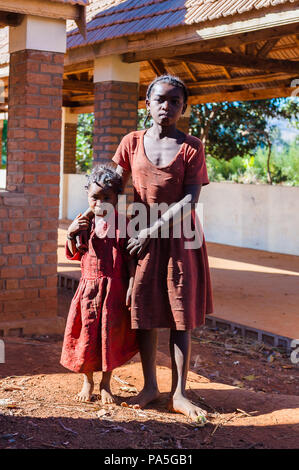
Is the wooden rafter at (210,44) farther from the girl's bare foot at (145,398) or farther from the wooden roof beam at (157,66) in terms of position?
the girl's bare foot at (145,398)

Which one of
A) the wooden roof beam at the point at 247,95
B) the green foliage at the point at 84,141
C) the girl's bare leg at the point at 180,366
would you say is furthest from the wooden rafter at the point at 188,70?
the green foliage at the point at 84,141

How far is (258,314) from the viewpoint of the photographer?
6.89 m

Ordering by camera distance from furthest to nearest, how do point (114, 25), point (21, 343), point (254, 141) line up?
point (254, 141), point (114, 25), point (21, 343)

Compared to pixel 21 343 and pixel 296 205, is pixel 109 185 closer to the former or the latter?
pixel 21 343

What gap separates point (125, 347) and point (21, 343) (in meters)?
1.83

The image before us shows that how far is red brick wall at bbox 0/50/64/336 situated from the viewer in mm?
5719

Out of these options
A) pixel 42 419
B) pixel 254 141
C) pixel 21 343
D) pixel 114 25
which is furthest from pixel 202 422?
pixel 254 141

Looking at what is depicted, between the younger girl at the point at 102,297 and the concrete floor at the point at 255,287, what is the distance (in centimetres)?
259

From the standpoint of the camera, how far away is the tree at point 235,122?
53.2 ft

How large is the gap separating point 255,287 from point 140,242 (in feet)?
16.7

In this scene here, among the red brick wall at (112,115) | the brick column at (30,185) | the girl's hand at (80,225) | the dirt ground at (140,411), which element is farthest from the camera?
the red brick wall at (112,115)

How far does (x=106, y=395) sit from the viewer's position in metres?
3.88

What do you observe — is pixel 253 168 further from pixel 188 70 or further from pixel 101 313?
pixel 101 313

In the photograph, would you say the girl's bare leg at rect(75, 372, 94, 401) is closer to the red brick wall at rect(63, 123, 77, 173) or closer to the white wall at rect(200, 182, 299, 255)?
the white wall at rect(200, 182, 299, 255)
